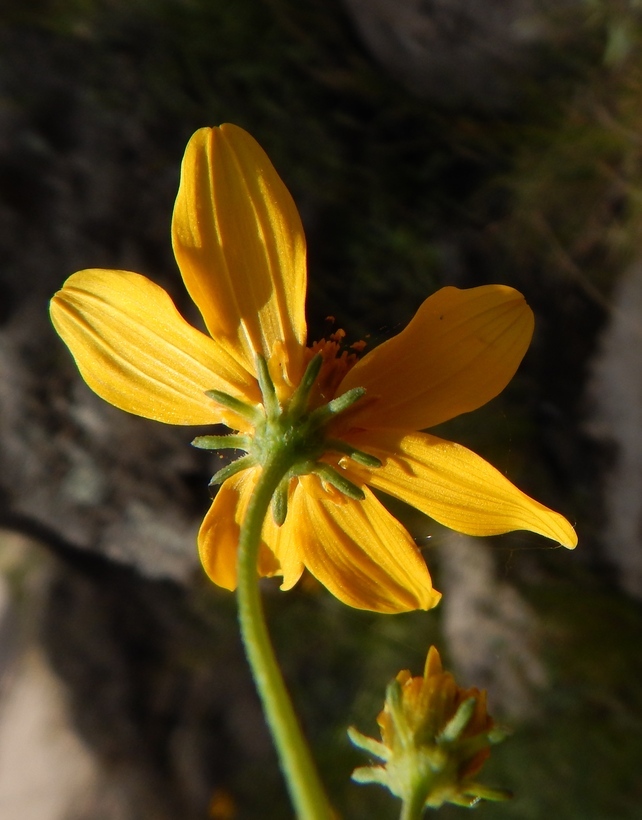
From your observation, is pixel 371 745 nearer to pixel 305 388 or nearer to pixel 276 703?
pixel 276 703

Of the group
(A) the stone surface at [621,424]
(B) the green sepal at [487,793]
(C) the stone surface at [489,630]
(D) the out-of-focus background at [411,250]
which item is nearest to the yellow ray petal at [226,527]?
(B) the green sepal at [487,793]

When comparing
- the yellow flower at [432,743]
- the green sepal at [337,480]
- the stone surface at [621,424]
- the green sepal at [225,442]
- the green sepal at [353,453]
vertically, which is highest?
the green sepal at [353,453]

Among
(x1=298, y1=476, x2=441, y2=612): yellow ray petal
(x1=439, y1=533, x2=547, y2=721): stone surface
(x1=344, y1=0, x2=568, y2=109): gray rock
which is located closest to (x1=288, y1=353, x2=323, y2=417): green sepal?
(x1=298, y1=476, x2=441, y2=612): yellow ray petal

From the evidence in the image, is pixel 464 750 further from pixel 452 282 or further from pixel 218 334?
pixel 452 282

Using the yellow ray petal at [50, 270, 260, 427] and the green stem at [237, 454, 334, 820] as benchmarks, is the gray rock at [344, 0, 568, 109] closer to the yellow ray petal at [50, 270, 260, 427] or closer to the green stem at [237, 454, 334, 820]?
the yellow ray petal at [50, 270, 260, 427]

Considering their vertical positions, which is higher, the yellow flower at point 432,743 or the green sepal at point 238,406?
the green sepal at point 238,406

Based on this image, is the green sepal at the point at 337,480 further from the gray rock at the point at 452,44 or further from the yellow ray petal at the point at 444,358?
the gray rock at the point at 452,44

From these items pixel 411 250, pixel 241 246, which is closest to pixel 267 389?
pixel 241 246
